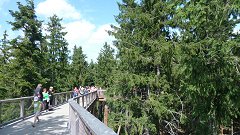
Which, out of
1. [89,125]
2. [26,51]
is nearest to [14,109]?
[89,125]

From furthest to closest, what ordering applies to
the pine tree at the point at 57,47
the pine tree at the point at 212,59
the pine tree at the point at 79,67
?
1. the pine tree at the point at 79,67
2. the pine tree at the point at 57,47
3. the pine tree at the point at 212,59

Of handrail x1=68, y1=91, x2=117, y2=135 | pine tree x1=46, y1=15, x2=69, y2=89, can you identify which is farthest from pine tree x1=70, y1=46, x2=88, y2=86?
handrail x1=68, y1=91, x2=117, y2=135

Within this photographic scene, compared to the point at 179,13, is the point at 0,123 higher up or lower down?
lower down

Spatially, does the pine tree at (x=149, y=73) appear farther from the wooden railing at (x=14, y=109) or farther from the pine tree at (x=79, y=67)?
the pine tree at (x=79, y=67)

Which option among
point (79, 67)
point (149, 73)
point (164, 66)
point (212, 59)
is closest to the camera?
point (212, 59)

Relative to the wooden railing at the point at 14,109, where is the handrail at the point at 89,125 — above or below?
above

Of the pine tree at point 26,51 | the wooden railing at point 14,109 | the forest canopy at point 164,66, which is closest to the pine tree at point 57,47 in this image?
the forest canopy at point 164,66

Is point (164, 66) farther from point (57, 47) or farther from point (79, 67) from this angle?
point (79, 67)

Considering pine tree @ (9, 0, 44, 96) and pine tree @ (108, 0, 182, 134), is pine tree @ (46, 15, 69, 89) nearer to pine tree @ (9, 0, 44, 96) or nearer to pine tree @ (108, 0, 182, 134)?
pine tree @ (9, 0, 44, 96)

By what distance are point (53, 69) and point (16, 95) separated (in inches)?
765

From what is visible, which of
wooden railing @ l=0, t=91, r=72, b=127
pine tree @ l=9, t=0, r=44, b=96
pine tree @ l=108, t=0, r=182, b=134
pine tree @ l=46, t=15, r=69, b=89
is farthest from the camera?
pine tree @ l=46, t=15, r=69, b=89

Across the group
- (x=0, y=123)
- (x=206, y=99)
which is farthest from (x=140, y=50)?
(x=0, y=123)

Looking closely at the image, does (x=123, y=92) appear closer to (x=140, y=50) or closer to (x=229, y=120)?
(x=140, y=50)

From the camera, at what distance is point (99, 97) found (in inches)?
1918
